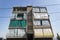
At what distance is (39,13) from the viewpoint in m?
27.1

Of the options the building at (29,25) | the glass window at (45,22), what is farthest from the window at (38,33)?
the glass window at (45,22)

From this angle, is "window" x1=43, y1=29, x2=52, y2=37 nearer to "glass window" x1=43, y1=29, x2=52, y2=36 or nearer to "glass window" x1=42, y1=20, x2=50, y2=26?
"glass window" x1=43, y1=29, x2=52, y2=36

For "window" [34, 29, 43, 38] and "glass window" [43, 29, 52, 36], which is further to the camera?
"glass window" [43, 29, 52, 36]

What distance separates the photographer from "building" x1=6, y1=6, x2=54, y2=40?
877 inches

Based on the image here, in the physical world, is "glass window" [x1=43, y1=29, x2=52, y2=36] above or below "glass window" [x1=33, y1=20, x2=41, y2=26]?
below

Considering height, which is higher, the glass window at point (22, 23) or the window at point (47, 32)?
the glass window at point (22, 23)

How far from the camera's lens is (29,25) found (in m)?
24.6

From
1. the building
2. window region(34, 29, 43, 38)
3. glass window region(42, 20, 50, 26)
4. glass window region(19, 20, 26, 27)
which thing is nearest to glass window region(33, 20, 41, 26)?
the building

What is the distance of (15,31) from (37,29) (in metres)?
3.95

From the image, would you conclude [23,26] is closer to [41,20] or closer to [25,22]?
[25,22]

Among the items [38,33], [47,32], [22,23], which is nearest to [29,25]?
[22,23]

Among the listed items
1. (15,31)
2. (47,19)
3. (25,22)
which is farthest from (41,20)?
(15,31)

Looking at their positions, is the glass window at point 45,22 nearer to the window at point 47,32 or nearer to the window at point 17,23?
the window at point 47,32

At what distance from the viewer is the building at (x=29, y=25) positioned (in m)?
22.3
